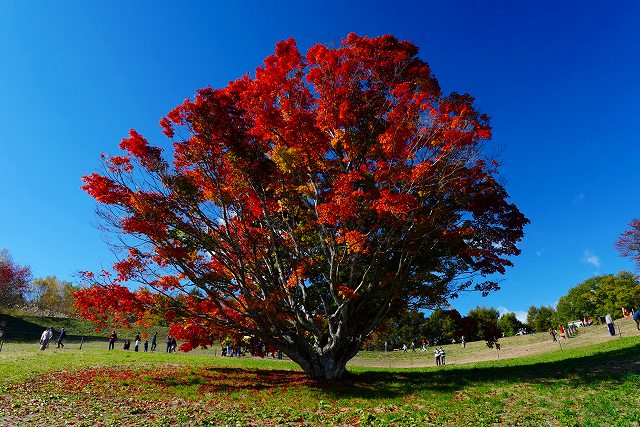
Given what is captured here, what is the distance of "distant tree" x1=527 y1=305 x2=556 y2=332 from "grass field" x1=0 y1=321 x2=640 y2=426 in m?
89.3

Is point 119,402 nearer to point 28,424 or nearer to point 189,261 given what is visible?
point 28,424

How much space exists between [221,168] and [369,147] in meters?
6.46

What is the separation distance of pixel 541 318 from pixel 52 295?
417 feet

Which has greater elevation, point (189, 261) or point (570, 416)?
point (189, 261)

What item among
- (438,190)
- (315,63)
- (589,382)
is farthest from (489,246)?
(315,63)

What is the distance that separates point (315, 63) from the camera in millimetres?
15828

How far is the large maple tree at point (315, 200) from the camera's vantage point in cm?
1405

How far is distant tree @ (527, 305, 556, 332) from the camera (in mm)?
91562

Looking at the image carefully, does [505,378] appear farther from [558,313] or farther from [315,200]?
[558,313]

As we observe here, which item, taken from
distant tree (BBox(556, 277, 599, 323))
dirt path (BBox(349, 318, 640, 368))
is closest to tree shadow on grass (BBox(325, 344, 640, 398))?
dirt path (BBox(349, 318, 640, 368))

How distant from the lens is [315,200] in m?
15.4

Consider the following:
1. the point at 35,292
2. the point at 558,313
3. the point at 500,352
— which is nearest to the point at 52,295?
the point at 35,292

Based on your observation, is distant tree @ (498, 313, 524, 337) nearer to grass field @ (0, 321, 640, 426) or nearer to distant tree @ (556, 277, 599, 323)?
distant tree @ (556, 277, 599, 323)

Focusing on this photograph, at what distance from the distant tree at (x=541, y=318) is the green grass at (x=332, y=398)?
89.4 m
